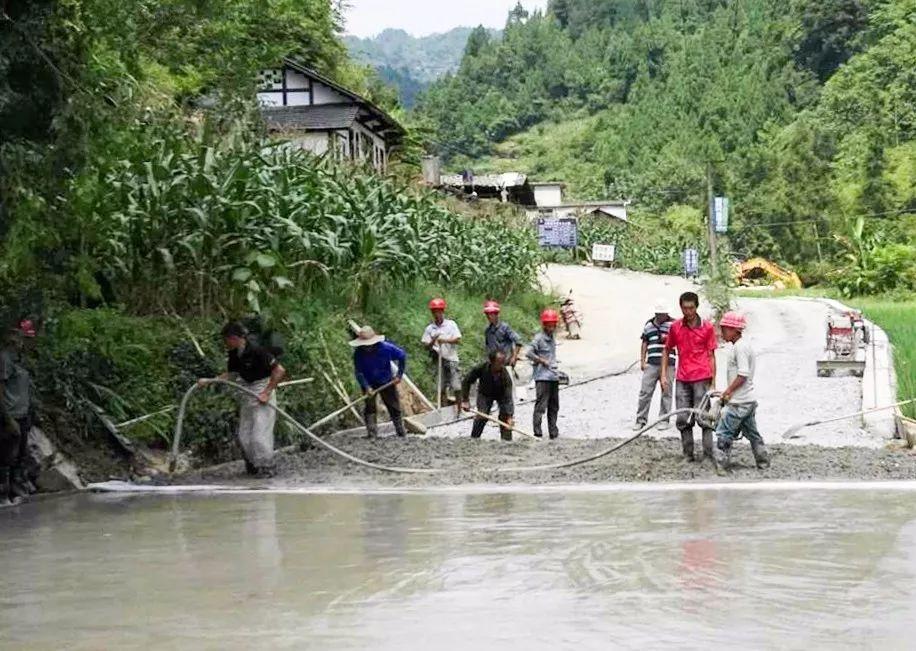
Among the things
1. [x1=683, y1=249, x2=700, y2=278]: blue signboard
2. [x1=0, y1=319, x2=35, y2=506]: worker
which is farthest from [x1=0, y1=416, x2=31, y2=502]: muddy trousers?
[x1=683, y1=249, x2=700, y2=278]: blue signboard

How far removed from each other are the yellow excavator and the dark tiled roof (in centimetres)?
4208

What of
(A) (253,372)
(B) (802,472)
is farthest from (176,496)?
(B) (802,472)

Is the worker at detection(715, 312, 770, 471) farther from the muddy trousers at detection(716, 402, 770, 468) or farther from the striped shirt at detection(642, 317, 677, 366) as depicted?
the striped shirt at detection(642, 317, 677, 366)

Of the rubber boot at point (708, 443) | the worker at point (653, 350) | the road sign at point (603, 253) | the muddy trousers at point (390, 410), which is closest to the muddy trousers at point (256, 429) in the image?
the muddy trousers at point (390, 410)

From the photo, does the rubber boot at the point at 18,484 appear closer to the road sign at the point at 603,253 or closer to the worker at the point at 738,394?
the worker at the point at 738,394

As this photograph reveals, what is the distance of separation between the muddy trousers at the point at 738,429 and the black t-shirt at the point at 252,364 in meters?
4.63

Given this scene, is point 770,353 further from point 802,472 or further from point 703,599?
point 703,599

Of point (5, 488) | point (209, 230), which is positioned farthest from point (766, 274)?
point (5, 488)

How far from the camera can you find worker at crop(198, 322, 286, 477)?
1498cm

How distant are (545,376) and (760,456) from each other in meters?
4.37

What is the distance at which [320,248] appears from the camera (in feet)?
66.3

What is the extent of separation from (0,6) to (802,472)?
8928 millimetres

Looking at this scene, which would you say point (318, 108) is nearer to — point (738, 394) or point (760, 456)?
point (760, 456)

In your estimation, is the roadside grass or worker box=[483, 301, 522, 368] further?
the roadside grass
